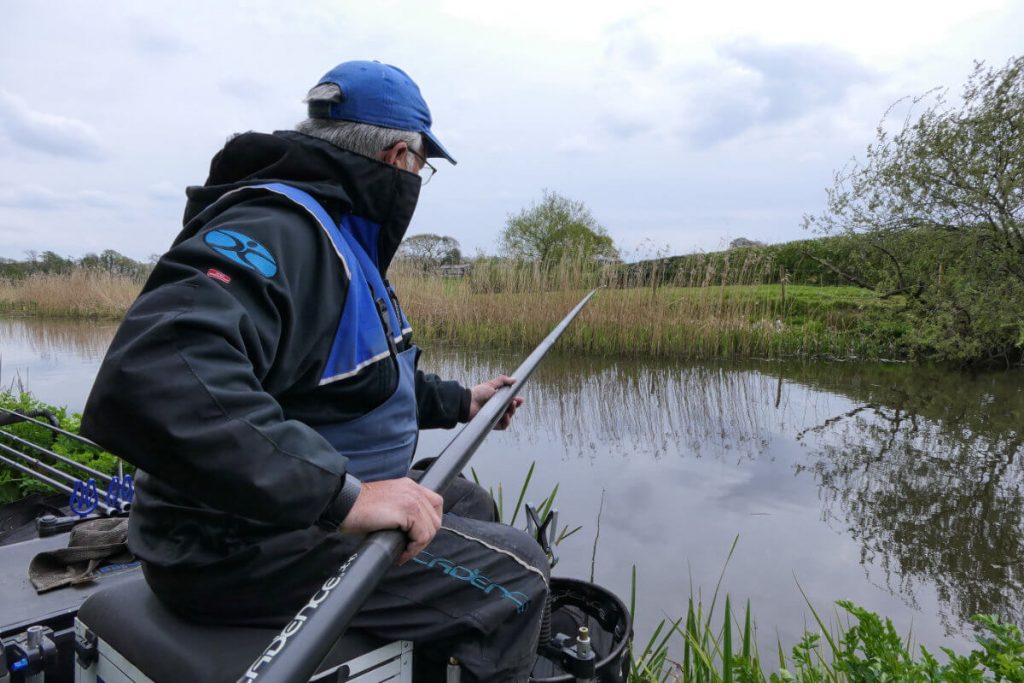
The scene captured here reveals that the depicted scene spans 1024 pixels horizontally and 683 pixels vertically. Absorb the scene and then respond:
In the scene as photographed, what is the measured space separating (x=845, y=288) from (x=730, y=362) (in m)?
6.15

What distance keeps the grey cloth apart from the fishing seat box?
0.43 m

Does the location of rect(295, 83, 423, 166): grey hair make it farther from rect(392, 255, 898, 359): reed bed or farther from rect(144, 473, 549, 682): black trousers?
rect(392, 255, 898, 359): reed bed

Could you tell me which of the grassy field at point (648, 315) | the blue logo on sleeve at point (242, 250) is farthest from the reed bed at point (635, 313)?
the blue logo on sleeve at point (242, 250)

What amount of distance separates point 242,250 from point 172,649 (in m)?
0.72

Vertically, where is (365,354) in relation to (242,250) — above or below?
below

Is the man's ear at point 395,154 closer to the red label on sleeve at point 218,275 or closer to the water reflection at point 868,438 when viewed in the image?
the red label on sleeve at point 218,275

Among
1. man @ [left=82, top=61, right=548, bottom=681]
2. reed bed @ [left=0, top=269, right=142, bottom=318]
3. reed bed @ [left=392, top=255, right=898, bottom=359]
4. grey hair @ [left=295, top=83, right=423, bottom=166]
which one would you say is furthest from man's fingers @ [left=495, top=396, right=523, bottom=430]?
reed bed @ [left=0, top=269, right=142, bottom=318]

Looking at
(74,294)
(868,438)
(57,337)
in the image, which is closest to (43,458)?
(868,438)

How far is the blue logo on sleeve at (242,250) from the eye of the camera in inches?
43.6

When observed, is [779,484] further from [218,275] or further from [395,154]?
[218,275]

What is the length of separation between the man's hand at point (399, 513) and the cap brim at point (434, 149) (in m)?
0.97

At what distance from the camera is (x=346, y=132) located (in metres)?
1.57

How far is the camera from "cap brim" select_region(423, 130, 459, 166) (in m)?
1.71

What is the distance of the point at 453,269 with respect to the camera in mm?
13016
